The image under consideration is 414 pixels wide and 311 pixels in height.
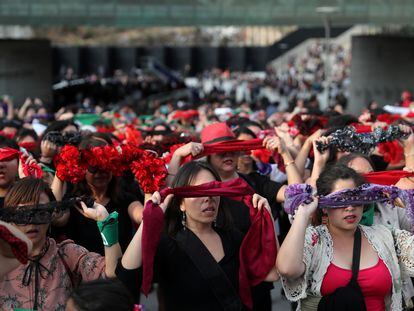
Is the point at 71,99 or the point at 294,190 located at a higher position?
the point at 294,190

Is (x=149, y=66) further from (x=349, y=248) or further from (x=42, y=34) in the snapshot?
(x=349, y=248)

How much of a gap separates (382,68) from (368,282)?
80.2 ft

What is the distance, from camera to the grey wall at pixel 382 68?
28.3 metres

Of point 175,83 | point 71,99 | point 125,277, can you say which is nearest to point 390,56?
point 71,99

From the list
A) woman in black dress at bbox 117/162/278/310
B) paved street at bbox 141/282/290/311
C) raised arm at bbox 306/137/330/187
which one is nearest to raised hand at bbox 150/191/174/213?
woman in black dress at bbox 117/162/278/310

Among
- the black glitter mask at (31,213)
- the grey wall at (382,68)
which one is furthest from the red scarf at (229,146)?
the grey wall at (382,68)

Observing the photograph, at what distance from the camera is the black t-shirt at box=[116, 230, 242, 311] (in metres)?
4.53

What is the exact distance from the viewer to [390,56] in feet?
93.2

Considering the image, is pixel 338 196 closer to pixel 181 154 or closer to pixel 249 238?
pixel 249 238

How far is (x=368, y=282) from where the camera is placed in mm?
4672

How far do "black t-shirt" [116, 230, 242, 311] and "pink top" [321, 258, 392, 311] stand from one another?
1.57ft

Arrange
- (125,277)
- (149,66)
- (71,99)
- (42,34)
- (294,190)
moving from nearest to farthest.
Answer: (125,277) < (294,190) < (71,99) < (149,66) < (42,34)

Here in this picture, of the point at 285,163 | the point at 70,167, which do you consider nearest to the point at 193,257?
the point at 70,167

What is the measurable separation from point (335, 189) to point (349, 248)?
0.33 meters
